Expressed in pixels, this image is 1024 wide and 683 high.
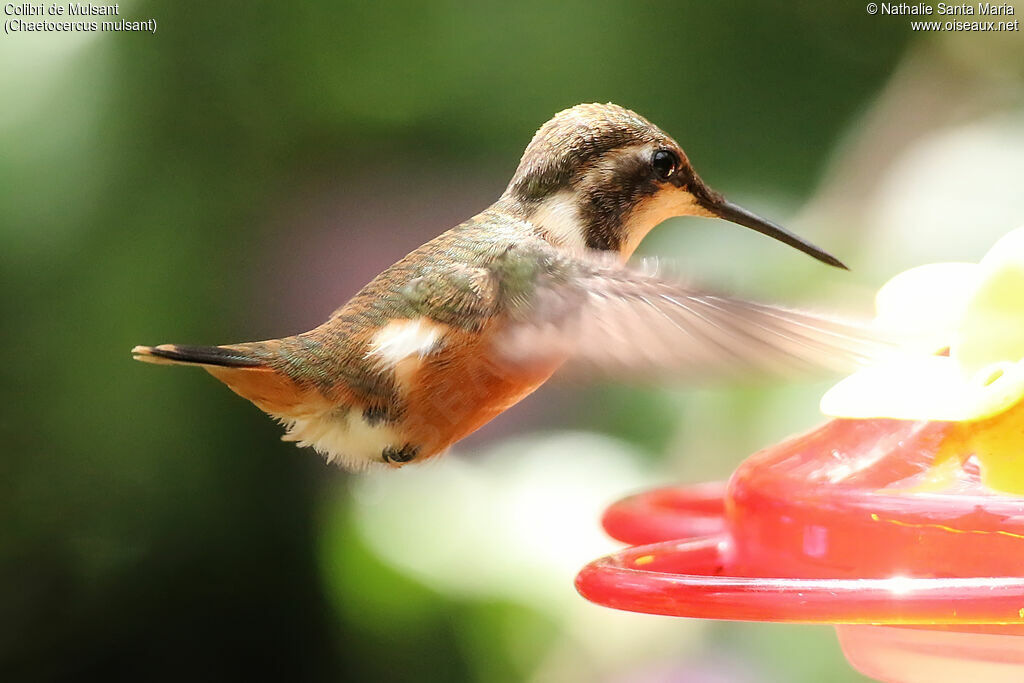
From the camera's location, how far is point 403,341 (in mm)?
1672

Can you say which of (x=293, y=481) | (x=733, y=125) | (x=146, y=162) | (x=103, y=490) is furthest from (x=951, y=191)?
(x=103, y=490)

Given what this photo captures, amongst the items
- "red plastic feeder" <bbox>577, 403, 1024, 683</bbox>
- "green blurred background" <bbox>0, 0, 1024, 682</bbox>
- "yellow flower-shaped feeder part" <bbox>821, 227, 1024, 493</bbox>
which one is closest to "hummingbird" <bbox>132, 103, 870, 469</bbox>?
"yellow flower-shaped feeder part" <bbox>821, 227, 1024, 493</bbox>

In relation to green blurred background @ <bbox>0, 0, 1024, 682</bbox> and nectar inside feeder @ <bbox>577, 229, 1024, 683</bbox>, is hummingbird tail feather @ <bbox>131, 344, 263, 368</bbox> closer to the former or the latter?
nectar inside feeder @ <bbox>577, 229, 1024, 683</bbox>

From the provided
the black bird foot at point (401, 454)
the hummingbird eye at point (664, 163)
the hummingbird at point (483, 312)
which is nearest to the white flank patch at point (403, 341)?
the hummingbird at point (483, 312)

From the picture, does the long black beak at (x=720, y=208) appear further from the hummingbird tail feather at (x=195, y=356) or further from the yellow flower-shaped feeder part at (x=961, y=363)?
the hummingbird tail feather at (x=195, y=356)

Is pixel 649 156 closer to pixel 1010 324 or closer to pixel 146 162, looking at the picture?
pixel 1010 324

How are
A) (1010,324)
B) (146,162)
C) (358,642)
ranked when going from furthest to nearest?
(146,162) → (358,642) → (1010,324)

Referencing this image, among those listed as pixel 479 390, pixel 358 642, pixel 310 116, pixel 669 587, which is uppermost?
pixel 310 116

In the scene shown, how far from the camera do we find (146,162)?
10.8 ft

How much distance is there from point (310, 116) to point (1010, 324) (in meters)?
2.42

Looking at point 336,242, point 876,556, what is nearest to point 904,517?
point 876,556

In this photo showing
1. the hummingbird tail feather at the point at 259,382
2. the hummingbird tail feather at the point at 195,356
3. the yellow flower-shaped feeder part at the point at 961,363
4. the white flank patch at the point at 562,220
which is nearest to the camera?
the yellow flower-shaped feeder part at the point at 961,363

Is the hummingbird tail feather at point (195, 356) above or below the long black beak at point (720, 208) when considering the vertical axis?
below

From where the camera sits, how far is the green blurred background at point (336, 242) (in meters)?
3.07
